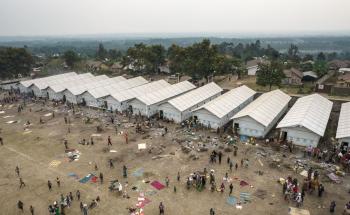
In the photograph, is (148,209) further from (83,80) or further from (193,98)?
(83,80)

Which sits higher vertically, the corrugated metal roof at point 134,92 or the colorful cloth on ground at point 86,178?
the corrugated metal roof at point 134,92

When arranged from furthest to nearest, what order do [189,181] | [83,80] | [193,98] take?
[83,80], [193,98], [189,181]

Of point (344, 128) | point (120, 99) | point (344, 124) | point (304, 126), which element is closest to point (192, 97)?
point (120, 99)

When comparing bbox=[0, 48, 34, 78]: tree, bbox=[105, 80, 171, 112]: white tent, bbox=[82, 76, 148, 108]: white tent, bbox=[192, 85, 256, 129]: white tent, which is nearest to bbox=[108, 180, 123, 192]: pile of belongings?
bbox=[192, 85, 256, 129]: white tent

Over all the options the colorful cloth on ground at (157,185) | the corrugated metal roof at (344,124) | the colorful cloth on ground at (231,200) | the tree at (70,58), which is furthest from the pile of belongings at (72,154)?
the tree at (70,58)

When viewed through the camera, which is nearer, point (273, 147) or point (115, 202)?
point (115, 202)

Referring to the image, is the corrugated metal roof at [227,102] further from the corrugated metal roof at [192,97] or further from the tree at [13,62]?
the tree at [13,62]

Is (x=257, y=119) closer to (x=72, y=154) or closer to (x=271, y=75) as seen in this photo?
(x=72, y=154)

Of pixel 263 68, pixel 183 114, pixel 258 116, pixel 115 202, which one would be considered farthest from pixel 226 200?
pixel 263 68
